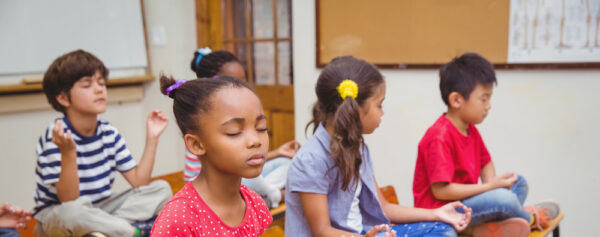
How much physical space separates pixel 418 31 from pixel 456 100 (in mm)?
803

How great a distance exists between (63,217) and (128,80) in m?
2.04

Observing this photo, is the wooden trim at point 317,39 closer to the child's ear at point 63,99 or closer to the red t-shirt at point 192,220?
the child's ear at point 63,99

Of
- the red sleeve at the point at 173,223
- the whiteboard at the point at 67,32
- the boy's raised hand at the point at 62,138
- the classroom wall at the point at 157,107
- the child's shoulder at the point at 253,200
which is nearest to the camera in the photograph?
the red sleeve at the point at 173,223

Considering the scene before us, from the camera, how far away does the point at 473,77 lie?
171 centimetres

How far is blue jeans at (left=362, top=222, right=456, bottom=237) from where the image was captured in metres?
1.45

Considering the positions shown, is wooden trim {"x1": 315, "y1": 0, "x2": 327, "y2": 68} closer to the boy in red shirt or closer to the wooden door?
the wooden door

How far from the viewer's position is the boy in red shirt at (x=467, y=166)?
154 centimetres

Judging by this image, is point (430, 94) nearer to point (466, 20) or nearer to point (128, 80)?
point (466, 20)

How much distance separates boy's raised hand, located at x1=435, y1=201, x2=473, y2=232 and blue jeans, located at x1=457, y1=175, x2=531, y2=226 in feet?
0.24

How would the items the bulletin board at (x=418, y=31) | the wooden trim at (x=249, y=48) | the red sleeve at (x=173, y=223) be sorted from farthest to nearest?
1. the wooden trim at (x=249, y=48)
2. the bulletin board at (x=418, y=31)
3. the red sleeve at (x=173, y=223)

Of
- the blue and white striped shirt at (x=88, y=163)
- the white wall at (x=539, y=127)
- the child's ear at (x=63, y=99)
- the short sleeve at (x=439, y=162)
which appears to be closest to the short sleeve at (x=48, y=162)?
the blue and white striped shirt at (x=88, y=163)

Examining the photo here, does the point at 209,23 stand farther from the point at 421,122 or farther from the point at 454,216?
the point at 454,216

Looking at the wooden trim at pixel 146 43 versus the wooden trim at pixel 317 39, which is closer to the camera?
the wooden trim at pixel 317 39

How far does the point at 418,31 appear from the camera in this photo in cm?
241
